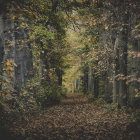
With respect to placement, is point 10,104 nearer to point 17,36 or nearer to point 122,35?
point 17,36

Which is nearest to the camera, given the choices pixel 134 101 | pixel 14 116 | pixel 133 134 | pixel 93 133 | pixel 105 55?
pixel 133 134

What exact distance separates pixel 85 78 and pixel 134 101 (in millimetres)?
22073

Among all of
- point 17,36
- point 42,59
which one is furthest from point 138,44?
point 42,59

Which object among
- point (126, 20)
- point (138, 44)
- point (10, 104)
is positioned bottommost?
point (10, 104)

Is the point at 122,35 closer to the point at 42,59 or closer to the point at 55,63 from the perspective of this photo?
the point at 42,59

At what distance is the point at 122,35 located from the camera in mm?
10320

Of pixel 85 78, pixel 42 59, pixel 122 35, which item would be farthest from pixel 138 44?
pixel 85 78

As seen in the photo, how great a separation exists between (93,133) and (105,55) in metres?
6.57

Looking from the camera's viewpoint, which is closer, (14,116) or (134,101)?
(14,116)

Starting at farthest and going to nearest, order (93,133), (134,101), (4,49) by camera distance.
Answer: (134,101)
(4,49)
(93,133)

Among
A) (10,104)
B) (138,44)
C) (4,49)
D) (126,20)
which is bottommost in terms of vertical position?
(10,104)

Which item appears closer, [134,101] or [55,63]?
[134,101]

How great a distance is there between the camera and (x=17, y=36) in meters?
10.2

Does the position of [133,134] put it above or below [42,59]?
below
